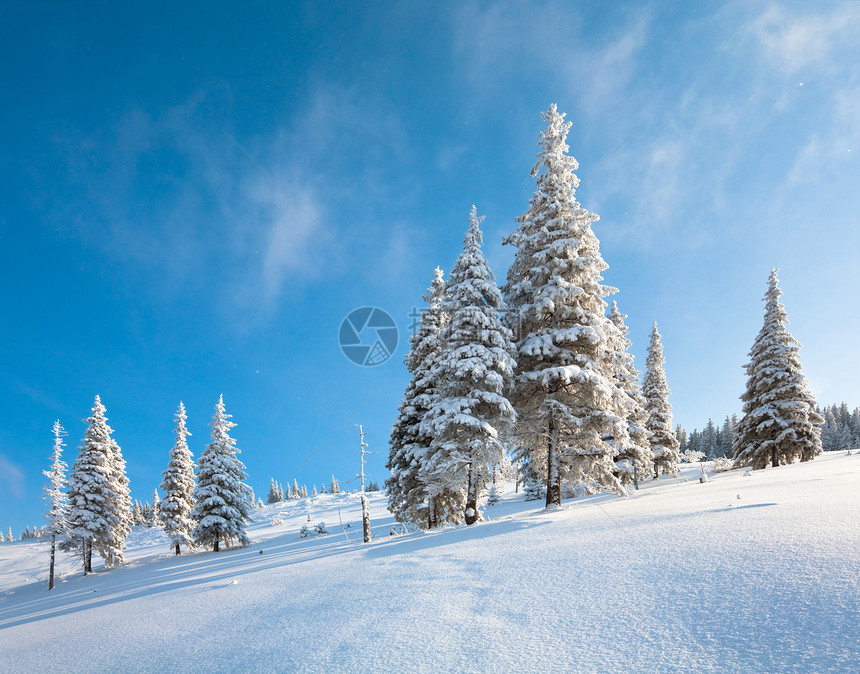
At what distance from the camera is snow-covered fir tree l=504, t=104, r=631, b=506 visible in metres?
14.3

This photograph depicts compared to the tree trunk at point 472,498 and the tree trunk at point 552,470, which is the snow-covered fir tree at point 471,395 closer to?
the tree trunk at point 472,498

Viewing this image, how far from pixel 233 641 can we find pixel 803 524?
9.14m

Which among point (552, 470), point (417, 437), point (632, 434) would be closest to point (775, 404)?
point (632, 434)

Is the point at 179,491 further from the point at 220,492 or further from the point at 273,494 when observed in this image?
the point at 273,494

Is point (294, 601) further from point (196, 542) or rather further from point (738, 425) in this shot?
point (196, 542)

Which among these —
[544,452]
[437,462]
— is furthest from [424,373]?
[544,452]

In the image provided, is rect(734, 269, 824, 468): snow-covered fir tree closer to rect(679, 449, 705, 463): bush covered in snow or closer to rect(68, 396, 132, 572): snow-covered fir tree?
rect(679, 449, 705, 463): bush covered in snow

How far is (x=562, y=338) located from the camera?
14305 mm

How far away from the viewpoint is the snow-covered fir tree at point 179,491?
35.6 m

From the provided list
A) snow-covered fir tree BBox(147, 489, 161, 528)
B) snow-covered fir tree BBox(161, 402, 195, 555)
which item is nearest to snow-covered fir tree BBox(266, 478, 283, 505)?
snow-covered fir tree BBox(147, 489, 161, 528)

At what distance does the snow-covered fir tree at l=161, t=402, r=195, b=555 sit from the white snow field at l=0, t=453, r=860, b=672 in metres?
30.1

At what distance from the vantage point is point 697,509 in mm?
8797

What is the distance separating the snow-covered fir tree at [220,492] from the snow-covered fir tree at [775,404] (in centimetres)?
4039

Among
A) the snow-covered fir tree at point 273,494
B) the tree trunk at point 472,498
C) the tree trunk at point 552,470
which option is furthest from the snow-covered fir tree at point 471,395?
the snow-covered fir tree at point 273,494
